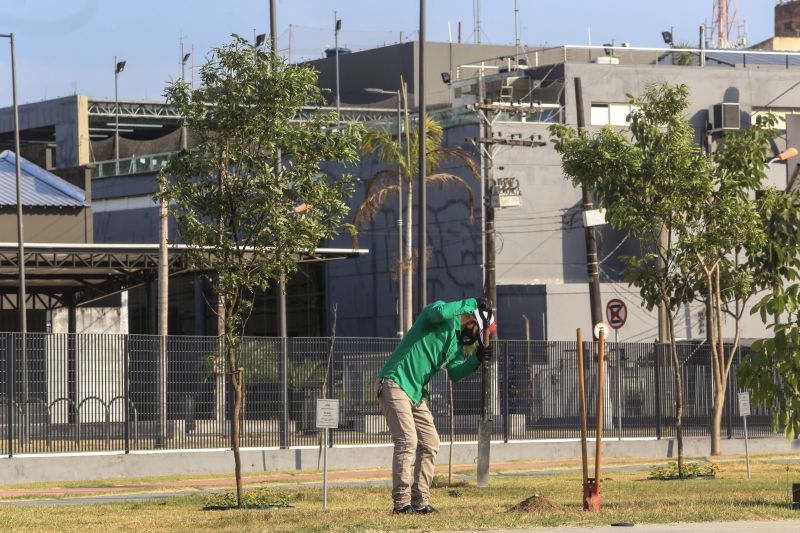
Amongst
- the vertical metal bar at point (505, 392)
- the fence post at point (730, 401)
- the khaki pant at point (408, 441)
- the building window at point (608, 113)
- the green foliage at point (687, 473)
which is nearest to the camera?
the khaki pant at point (408, 441)

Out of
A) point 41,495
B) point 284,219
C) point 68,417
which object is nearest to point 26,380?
point 68,417

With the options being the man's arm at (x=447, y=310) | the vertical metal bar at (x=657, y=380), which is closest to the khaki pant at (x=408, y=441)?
the man's arm at (x=447, y=310)

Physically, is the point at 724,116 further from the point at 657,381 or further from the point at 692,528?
the point at 692,528

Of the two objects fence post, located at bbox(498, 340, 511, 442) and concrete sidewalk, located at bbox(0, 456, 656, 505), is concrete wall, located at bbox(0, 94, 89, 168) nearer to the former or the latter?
fence post, located at bbox(498, 340, 511, 442)

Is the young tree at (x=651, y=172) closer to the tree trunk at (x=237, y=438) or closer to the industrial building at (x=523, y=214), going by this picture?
the tree trunk at (x=237, y=438)

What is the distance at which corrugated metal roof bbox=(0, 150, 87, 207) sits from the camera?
44.9 m

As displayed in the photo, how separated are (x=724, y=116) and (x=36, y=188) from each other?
2457cm

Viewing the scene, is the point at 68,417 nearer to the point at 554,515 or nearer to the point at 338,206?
the point at 338,206

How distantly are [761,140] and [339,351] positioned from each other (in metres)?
8.00

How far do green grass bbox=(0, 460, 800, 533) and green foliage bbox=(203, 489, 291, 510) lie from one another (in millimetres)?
159

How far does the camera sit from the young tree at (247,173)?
1650 cm

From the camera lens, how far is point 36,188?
4656cm

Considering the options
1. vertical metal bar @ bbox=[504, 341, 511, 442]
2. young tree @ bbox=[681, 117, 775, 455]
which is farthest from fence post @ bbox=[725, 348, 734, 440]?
young tree @ bbox=[681, 117, 775, 455]

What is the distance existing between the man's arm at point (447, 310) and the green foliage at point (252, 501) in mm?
3976
